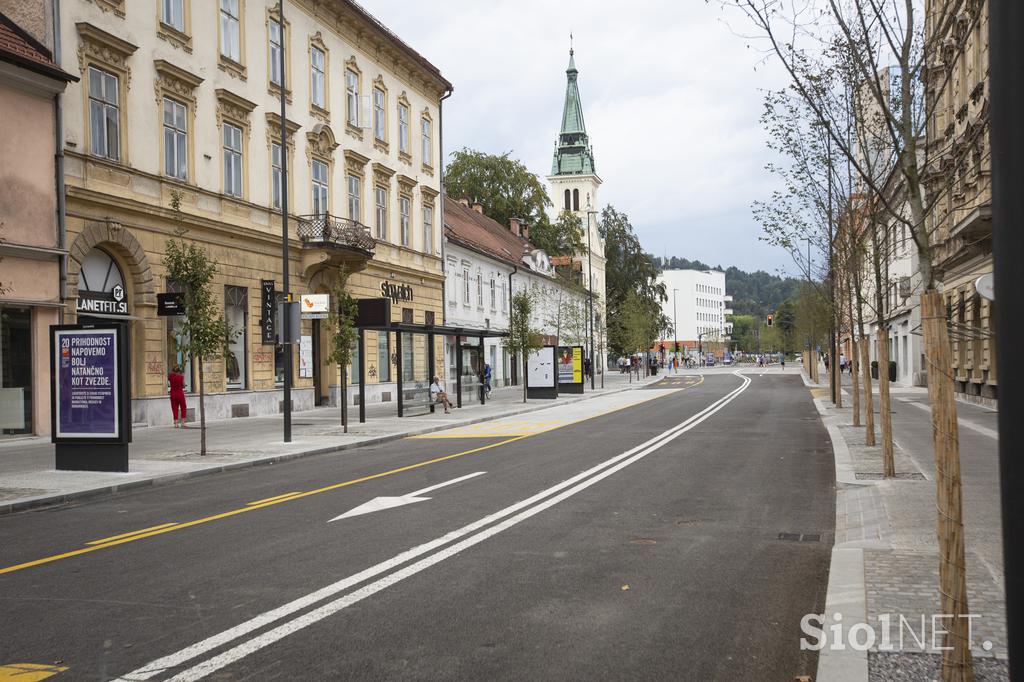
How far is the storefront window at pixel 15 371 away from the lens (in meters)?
19.0

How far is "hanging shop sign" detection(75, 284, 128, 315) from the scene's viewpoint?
21.3m

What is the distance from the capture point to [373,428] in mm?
22953

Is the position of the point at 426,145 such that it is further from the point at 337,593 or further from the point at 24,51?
the point at 337,593

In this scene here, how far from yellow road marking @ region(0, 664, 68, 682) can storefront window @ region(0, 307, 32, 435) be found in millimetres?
16565

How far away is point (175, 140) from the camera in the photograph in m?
24.4

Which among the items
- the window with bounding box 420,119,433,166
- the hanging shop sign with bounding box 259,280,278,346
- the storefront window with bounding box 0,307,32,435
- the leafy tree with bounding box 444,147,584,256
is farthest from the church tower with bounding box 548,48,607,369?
the storefront window with bounding box 0,307,32,435

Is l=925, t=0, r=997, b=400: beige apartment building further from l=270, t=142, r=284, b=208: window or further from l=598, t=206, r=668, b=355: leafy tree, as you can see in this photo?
l=598, t=206, r=668, b=355: leafy tree

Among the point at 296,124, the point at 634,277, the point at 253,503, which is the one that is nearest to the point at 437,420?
the point at 296,124

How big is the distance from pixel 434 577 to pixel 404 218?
34081 millimetres

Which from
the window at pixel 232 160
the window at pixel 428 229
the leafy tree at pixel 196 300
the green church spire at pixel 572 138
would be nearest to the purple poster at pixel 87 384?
the leafy tree at pixel 196 300

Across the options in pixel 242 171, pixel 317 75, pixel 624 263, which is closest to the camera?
pixel 242 171

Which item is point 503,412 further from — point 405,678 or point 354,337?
point 405,678

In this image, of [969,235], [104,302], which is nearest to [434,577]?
[104,302]

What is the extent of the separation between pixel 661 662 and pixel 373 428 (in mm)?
18792
